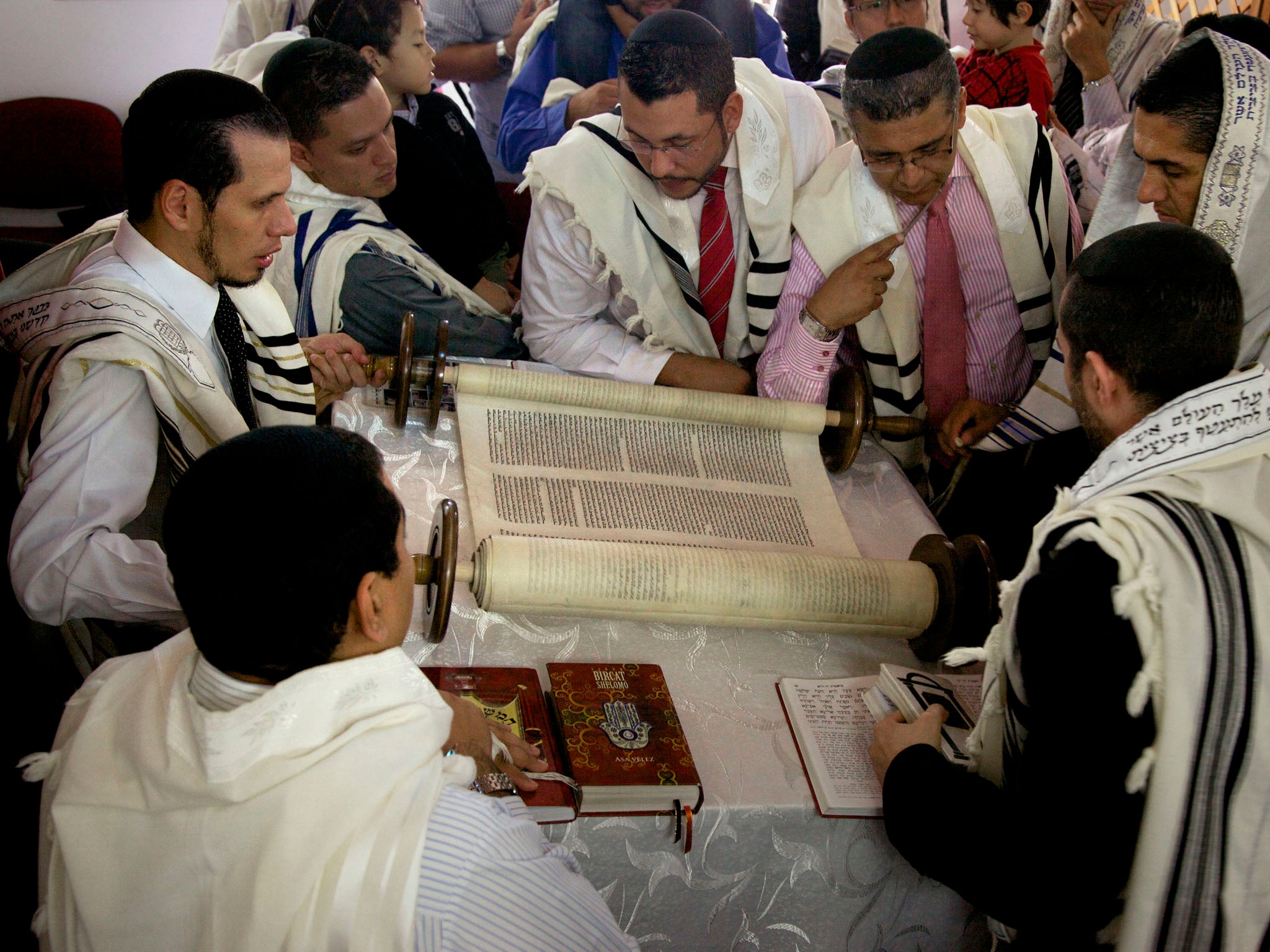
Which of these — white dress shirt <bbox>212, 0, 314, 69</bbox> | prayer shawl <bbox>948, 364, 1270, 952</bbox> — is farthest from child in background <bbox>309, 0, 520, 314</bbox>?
prayer shawl <bbox>948, 364, 1270, 952</bbox>

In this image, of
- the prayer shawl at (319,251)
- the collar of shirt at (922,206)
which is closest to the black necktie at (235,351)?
the prayer shawl at (319,251)

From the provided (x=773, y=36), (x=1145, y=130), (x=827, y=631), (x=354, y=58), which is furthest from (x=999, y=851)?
(x=773, y=36)

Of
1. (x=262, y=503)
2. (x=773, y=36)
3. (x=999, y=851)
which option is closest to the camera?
(x=262, y=503)

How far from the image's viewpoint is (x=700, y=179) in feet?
7.01

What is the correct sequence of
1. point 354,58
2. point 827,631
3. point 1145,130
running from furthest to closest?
point 354,58 → point 1145,130 → point 827,631

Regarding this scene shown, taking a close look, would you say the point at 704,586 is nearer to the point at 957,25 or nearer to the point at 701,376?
the point at 701,376

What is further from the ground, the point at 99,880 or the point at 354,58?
the point at 354,58

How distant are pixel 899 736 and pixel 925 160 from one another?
48.9 inches

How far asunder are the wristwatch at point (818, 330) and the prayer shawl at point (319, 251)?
970 millimetres

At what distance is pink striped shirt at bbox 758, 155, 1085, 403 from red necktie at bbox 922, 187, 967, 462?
0.01 metres

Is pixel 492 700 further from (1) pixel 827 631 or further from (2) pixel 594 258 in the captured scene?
(2) pixel 594 258

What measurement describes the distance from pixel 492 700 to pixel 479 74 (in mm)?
3141

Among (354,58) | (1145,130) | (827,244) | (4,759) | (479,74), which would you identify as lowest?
(4,759)

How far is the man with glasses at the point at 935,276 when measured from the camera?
2.00 m
